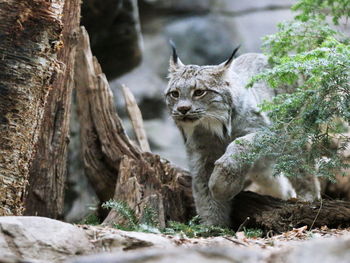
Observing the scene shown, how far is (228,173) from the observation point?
552 centimetres

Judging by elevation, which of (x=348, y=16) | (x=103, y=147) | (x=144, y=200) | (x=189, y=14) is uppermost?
(x=189, y=14)

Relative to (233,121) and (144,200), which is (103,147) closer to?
(144,200)

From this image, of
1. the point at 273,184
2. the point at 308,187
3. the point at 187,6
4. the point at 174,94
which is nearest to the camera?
the point at 174,94

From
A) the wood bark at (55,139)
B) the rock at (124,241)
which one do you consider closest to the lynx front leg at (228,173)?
the rock at (124,241)

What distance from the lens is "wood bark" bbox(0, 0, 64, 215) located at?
14.9 ft

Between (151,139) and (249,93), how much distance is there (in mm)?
6755

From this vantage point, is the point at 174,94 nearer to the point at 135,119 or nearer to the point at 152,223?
the point at 152,223

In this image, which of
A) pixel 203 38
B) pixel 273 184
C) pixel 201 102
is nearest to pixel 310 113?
pixel 201 102

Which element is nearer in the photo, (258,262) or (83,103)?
(258,262)

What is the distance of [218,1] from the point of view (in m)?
14.3

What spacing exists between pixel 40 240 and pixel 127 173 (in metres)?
3.15

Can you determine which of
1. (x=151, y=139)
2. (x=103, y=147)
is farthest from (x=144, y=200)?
(x=151, y=139)

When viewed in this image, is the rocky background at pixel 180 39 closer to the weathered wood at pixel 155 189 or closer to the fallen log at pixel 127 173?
the fallen log at pixel 127 173

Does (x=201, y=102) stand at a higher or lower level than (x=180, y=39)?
lower
